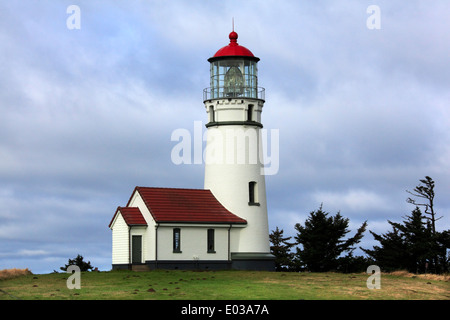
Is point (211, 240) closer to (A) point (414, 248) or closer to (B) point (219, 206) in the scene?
(B) point (219, 206)

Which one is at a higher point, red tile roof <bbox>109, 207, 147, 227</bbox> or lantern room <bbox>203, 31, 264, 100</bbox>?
lantern room <bbox>203, 31, 264, 100</bbox>

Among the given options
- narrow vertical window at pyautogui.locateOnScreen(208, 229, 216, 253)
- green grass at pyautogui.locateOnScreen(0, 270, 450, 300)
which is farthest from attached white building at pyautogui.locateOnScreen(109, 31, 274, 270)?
green grass at pyautogui.locateOnScreen(0, 270, 450, 300)

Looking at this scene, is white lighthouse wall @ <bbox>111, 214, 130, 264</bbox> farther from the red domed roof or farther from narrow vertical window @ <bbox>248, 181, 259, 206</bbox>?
the red domed roof

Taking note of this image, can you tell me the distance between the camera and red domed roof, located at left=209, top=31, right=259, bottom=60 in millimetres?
48469

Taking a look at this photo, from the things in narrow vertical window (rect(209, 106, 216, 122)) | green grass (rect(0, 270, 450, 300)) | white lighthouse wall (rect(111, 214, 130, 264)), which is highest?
narrow vertical window (rect(209, 106, 216, 122))

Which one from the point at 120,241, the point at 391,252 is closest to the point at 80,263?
the point at 120,241

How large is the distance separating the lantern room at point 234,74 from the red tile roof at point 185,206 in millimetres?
6266

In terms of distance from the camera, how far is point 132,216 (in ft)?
151

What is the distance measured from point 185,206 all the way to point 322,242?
30.9 ft

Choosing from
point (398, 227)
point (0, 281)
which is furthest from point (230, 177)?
point (0, 281)

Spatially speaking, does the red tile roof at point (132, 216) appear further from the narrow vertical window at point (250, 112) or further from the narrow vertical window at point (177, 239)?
the narrow vertical window at point (250, 112)

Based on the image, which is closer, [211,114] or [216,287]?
[216,287]
